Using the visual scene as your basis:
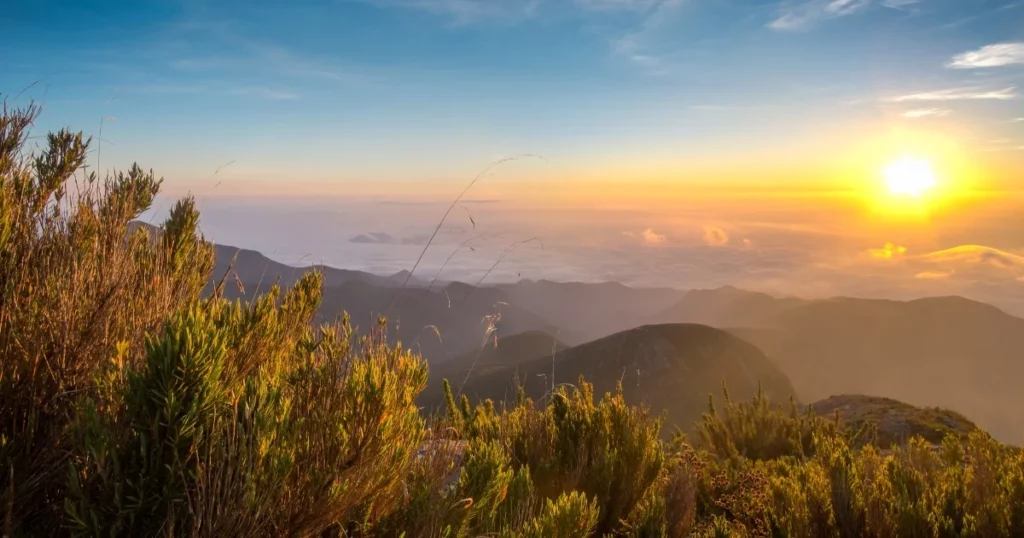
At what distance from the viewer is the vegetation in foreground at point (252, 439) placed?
77.5 inches

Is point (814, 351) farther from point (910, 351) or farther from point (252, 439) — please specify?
point (252, 439)

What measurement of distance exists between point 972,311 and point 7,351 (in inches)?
9775

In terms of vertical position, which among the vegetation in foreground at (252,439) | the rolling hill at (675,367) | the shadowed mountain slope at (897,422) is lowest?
the rolling hill at (675,367)

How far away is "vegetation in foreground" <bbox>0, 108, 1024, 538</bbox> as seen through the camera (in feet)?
6.46

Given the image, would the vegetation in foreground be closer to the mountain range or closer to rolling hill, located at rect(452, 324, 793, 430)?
rolling hill, located at rect(452, 324, 793, 430)

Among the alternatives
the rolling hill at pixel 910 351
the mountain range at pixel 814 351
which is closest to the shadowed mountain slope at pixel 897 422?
the mountain range at pixel 814 351

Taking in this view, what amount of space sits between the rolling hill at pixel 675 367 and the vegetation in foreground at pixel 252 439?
244ft

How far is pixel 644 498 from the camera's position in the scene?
177 inches

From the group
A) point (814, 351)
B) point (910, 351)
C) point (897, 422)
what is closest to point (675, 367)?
point (897, 422)

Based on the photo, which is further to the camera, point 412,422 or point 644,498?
point 644,498

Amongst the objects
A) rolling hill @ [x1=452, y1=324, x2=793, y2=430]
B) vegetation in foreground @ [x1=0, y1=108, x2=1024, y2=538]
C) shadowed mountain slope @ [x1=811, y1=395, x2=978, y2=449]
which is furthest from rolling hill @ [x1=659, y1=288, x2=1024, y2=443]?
vegetation in foreground @ [x1=0, y1=108, x2=1024, y2=538]

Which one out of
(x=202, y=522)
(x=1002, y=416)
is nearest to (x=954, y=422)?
(x=202, y=522)

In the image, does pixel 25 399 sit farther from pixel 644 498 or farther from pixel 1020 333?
pixel 1020 333

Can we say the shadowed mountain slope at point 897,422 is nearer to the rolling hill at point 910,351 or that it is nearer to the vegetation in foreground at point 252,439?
the vegetation in foreground at point 252,439
